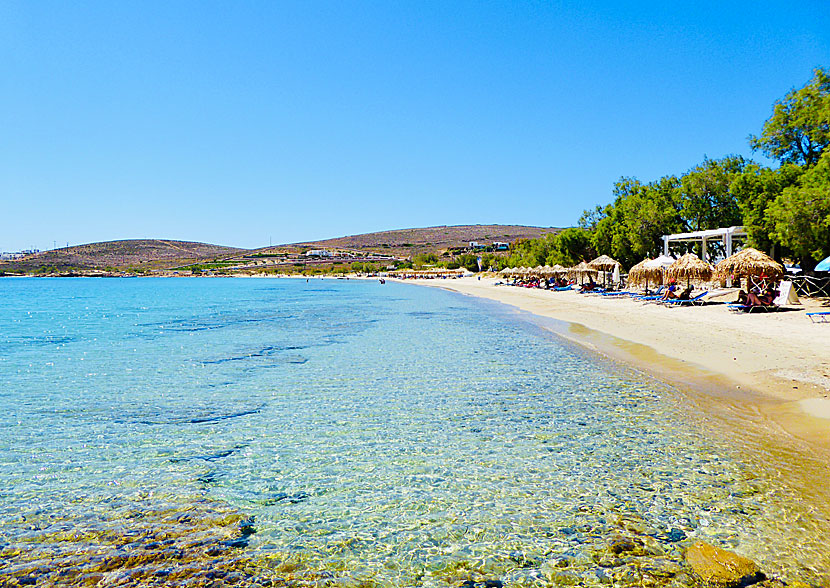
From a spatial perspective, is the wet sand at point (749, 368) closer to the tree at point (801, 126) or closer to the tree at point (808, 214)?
the tree at point (808, 214)

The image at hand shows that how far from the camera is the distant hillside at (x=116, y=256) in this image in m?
136

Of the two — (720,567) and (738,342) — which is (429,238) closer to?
(738,342)

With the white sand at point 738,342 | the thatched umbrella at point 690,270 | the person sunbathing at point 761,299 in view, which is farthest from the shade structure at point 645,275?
the person sunbathing at point 761,299

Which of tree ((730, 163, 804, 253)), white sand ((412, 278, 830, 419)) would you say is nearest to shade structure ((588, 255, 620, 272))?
tree ((730, 163, 804, 253))

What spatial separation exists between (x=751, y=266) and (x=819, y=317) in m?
3.55

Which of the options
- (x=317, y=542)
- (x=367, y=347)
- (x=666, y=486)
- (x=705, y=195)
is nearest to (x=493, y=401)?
(x=666, y=486)

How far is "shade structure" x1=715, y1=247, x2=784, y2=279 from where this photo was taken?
1836 cm

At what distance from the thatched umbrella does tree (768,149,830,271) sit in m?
2.94

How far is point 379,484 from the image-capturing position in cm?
532

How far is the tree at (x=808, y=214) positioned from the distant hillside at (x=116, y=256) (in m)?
139

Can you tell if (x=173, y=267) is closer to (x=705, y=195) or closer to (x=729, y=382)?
(x=705, y=195)

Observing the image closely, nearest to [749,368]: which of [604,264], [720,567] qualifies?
[720,567]

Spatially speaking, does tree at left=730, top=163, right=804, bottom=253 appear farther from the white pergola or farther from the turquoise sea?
the turquoise sea

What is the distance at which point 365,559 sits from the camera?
3979 millimetres
